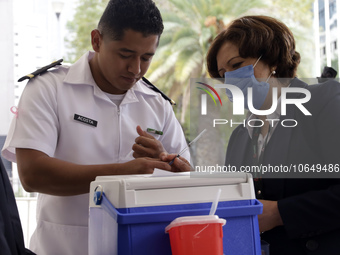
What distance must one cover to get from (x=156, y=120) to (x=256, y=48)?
518 mm

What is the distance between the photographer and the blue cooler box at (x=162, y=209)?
1247 mm

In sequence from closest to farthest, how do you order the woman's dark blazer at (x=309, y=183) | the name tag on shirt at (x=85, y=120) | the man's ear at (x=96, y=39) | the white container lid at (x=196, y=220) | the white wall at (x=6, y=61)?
1. the white container lid at (x=196, y=220)
2. the woman's dark blazer at (x=309, y=183)
3. the name tag on shirt at (x=85, y=120)
4. the man's ear at (x=96, y=39)
5. the white wall at (x=6, y=61)

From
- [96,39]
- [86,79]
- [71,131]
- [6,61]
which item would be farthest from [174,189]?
[6,61]

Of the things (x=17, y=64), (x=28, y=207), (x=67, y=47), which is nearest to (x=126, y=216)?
(x=28, y=207)

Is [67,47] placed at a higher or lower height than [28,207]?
higher

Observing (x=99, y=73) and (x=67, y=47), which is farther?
(x=67, y=47)

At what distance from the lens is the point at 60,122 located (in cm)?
194

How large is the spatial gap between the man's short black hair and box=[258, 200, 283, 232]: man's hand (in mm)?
817

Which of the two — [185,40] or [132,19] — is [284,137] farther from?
[185,40]

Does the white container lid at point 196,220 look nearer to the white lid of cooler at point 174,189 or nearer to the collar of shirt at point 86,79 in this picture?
the white lid of cooler at point 174,189

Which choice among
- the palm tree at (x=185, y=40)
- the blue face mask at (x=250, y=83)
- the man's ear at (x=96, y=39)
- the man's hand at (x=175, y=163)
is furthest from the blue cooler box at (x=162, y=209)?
the palm tree at (x=185, y=40)

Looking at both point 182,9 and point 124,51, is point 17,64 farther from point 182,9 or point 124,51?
point 124,51

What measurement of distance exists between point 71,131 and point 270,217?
0.82 meters

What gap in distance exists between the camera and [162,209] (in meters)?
1.29
